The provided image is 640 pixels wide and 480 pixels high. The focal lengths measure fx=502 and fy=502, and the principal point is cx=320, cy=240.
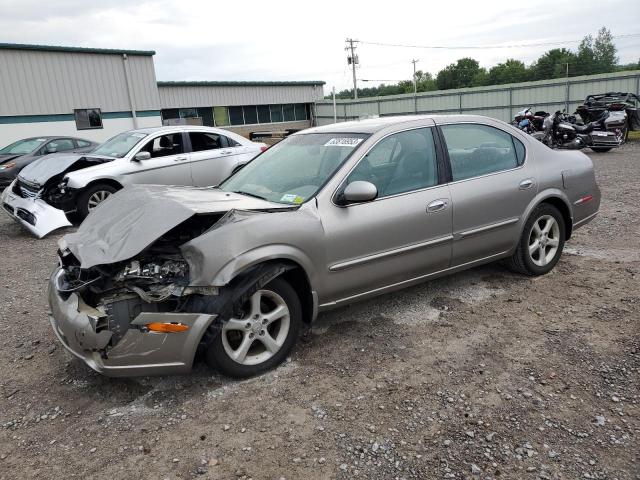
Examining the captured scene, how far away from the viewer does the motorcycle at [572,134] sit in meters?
14.3

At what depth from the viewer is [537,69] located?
86.9 meters

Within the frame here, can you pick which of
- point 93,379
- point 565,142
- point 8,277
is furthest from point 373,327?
point 565,142

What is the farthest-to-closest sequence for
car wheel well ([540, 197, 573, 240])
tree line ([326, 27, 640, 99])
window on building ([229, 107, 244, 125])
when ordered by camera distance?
tree line ([326, 27, 640, 99])
window on building ([229, 107, 244, 125])
car wheel well ([540, 197, 573, 240])

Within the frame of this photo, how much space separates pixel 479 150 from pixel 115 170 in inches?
232

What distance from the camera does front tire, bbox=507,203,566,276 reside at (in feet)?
15.3

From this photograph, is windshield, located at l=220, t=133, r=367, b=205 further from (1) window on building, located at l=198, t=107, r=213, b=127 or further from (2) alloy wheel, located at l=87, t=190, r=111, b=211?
(1) window on building, located at l=198, t=107, r=213, b=127

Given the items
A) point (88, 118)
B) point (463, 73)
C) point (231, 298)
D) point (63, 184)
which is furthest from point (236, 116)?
point (463, 73)

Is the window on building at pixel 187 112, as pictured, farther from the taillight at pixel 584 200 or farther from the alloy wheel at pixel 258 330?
the alloy wheel at pixel 258 330

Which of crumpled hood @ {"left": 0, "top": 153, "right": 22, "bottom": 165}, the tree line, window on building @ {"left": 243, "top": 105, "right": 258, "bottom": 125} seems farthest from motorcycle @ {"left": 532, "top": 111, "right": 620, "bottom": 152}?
the tree line

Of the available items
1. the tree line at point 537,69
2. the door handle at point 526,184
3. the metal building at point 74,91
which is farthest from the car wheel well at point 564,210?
the tree line at point 537,69

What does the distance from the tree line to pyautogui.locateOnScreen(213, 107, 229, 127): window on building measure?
43234 millimetres

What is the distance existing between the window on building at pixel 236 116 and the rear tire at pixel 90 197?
2897cm

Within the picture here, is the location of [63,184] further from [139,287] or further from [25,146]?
[25,146]

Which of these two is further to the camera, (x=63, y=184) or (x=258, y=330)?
(x=63, y=184)
